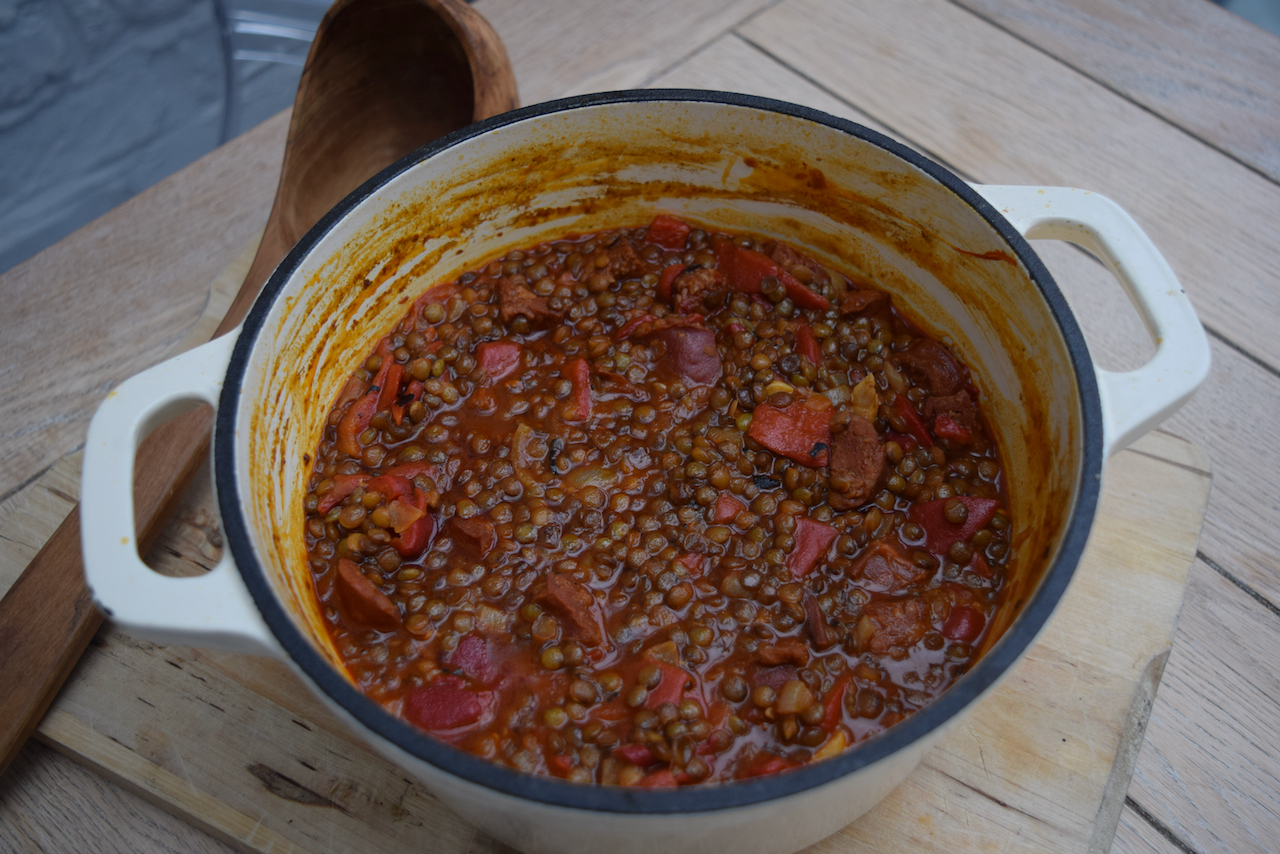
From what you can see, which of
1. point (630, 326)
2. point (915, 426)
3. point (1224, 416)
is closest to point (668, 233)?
point (630, 326)

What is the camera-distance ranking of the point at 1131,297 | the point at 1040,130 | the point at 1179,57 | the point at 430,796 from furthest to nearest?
the point at 1179,57
the point at 1040,130
the point at 430,796
the point at 1131,297

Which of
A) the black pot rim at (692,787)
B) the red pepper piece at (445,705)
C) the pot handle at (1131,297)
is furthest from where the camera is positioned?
the red pepper piece at (445,705)

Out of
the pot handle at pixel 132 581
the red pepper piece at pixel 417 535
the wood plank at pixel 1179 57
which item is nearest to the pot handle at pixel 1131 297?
the red pepper piece at pixel 417 535

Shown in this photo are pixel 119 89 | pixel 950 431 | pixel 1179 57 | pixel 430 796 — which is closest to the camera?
pixel 430 796

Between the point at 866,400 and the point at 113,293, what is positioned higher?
the point at 866,400

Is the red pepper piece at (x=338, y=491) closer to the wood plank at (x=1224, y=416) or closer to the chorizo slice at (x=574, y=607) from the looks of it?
the chorizo slice at (x=574, y=607)

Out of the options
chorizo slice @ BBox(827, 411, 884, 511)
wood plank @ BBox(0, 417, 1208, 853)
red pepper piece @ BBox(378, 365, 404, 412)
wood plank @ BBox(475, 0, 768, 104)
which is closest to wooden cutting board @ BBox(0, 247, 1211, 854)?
wood plank @ BBox(0, 417, 1208, 853)

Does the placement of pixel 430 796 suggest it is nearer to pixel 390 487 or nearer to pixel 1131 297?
pixel 390 487

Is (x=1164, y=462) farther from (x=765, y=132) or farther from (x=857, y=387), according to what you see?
(x=765, y=132)
